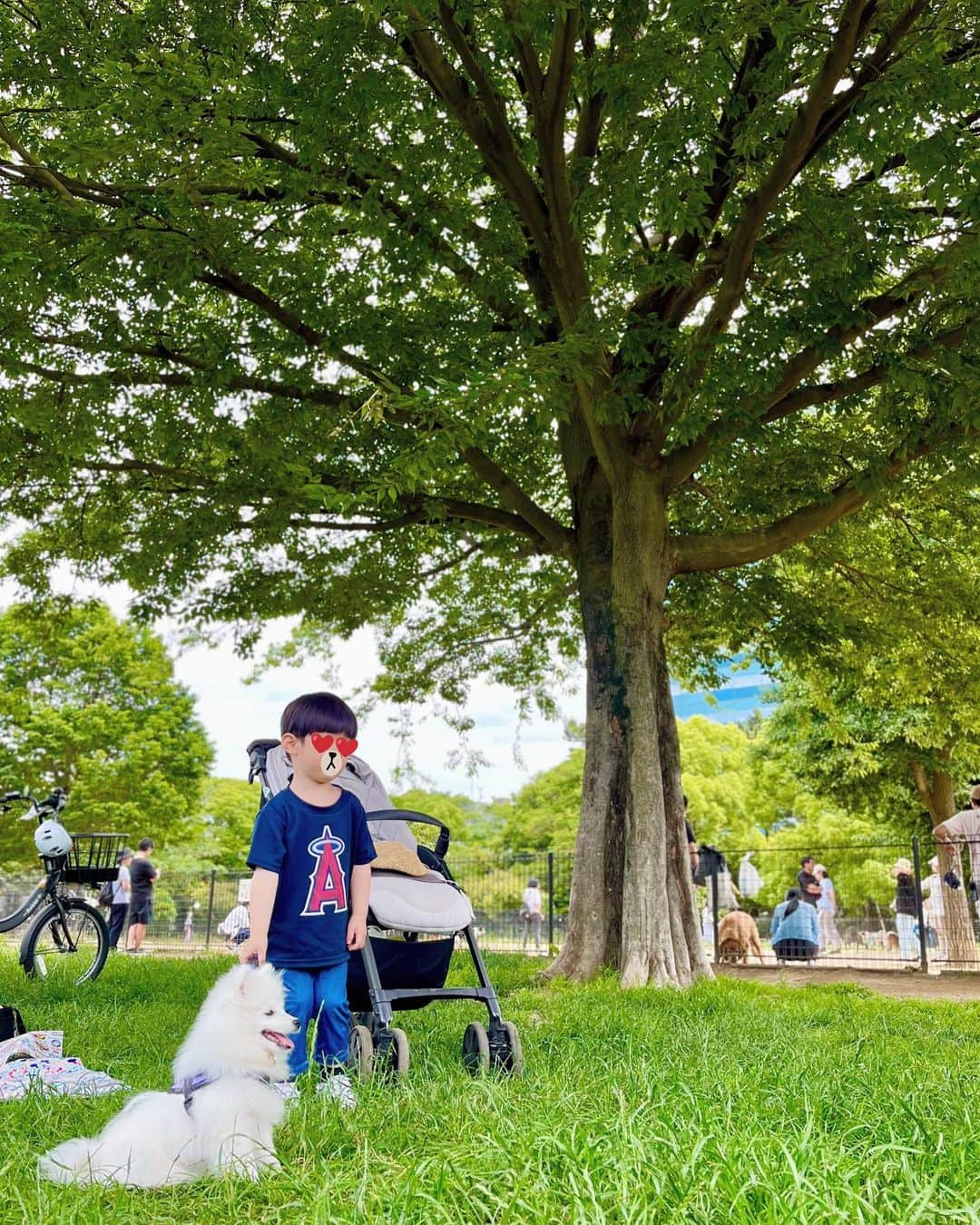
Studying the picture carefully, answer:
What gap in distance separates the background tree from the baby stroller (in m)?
30.0

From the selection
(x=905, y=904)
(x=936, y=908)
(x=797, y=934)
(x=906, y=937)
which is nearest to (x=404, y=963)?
(x=797, y=934)

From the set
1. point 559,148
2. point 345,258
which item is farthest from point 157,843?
point 559,148

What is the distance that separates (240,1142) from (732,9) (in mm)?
6742

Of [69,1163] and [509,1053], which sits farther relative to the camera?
[509,1053]

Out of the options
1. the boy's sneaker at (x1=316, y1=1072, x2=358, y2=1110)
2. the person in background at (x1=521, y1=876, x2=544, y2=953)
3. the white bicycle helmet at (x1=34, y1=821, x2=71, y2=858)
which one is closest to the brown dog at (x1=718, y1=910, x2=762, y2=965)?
the person in background at (x1=521, y1=876, x2=544, y2=953)

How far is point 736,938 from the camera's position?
1436cm

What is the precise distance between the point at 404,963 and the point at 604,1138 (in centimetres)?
219

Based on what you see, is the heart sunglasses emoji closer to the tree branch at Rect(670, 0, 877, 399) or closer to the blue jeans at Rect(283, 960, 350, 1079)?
the blue jeans at Rect(283, 960, 350, 1079)

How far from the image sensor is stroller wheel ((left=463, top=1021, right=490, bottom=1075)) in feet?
15.0

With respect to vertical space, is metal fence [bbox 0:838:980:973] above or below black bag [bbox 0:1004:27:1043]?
above

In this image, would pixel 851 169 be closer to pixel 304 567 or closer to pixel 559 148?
pixel 559 148

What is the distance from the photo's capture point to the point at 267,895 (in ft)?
13.6

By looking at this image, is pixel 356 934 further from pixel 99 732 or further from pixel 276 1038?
pixel 99 732

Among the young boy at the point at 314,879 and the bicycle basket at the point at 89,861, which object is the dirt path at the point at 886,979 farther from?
the young boy at the point at 314,879
